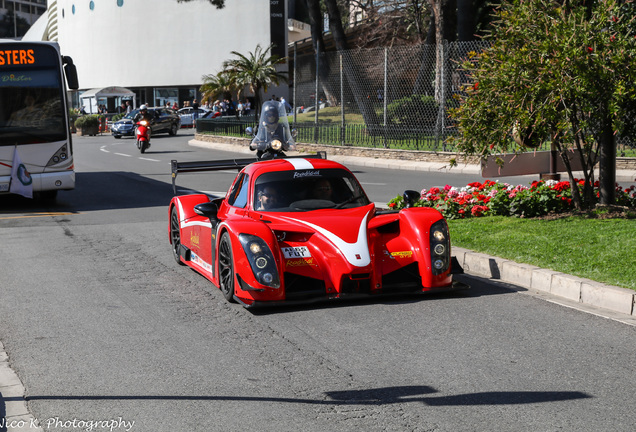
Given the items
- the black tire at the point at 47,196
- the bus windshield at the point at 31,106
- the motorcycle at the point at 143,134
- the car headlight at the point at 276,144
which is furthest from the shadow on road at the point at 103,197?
the motorcycle at the point at 143,134

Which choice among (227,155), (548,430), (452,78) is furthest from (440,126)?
(548,430)

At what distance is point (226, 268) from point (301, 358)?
2.13 m

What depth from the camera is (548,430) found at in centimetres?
450

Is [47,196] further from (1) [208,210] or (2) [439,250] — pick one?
(2) [439,250]

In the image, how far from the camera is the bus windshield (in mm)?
15750

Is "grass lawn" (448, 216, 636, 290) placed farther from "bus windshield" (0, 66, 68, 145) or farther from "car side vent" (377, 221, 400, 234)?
"bus windshield" (0, 66, 68, 145)

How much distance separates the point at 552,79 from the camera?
9836 mm

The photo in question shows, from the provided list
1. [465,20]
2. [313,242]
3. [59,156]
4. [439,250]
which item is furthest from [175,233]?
[465,20]

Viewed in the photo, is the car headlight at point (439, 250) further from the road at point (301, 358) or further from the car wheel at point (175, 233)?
the car wheel at point (175, 233)

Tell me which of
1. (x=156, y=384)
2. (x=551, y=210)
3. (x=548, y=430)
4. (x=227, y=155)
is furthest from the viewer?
(x=227, y=155)

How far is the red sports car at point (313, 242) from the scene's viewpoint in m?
7.45

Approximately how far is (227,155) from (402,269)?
24.8 m

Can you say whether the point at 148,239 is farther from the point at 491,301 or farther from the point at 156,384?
the point at 156,384

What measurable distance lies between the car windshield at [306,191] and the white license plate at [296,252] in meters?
0.87
